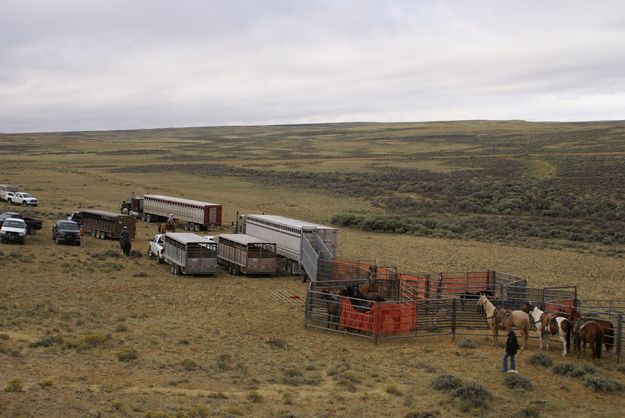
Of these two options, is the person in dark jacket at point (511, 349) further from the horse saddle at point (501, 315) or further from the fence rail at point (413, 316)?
the fence rail at point (413, 316)

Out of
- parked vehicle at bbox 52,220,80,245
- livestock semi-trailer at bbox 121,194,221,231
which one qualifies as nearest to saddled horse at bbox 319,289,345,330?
parked vehicle at bbox 52,220,80,245

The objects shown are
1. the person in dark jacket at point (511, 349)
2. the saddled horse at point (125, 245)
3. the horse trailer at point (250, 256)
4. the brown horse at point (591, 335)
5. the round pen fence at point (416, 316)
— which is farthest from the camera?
the saddled horse at point (125, 245)

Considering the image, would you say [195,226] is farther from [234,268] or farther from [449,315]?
[449,315]

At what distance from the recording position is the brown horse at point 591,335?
1689cm

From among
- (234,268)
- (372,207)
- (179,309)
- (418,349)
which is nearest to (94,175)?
(372,207)

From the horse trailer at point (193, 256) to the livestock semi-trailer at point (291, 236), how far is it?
10.0 ft

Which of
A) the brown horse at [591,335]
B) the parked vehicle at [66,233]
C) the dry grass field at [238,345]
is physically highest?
the brown horse at [591,335]

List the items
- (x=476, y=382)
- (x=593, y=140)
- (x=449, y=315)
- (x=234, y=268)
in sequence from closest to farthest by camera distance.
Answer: (x=476, y=382) < (x=449, y=315) < (x=234, y=268) < (x=593, y=140)

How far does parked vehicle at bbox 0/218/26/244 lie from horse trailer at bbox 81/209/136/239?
498 centimetres

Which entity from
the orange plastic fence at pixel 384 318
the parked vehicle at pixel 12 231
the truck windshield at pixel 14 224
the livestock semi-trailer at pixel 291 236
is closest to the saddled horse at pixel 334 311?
the orange plastic fence at pixel 384 318

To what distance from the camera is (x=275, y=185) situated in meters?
78.9

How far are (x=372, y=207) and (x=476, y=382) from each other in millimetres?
48151

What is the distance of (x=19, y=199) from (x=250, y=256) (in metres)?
29.5

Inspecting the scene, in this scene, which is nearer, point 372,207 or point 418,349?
point 418,349
